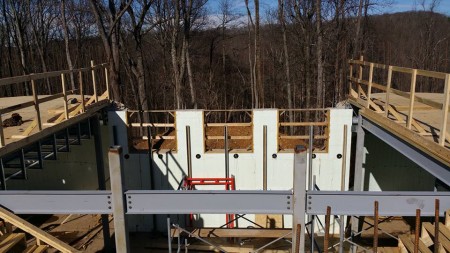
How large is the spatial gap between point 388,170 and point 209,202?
8655 millimetres

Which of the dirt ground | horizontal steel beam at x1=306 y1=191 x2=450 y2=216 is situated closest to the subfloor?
the dirt ground

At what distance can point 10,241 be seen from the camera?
4.90 metres

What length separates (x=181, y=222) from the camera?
11172 millimetres

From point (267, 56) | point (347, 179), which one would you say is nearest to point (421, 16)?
point (267, 56)

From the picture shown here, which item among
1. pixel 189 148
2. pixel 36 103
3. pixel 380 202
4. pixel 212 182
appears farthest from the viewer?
pixel 212 182

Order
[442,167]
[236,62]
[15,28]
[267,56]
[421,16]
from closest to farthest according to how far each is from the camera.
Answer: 1. [442,167]
2. [15,28]
3. [267,56]
4. [236,62]
5. [421,16]

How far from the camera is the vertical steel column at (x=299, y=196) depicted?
185 inches

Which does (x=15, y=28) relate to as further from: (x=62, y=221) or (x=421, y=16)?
(x=421, y=16)

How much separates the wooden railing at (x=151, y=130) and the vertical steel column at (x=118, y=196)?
18.0 feet

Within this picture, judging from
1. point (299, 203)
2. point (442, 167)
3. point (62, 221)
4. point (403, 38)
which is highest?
point (403, 38)

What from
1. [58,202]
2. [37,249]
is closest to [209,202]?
[58,202]

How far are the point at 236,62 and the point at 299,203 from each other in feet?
95.9

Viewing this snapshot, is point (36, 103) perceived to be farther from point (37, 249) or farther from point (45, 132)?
point (37, 249)

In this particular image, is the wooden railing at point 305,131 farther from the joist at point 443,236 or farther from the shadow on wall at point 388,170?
the joist at point 443,236
